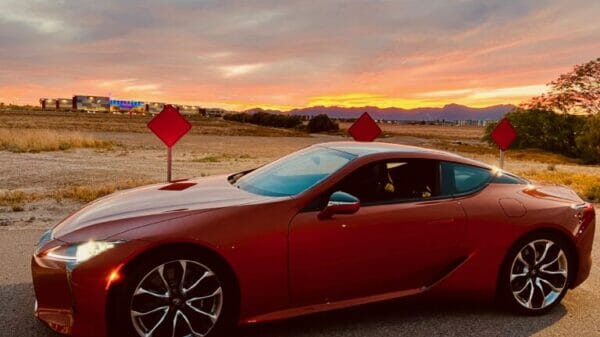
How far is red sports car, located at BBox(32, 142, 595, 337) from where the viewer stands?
3.71 metres

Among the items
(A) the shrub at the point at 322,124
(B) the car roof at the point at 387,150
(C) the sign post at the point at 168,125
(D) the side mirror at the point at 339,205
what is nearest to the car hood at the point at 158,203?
(D) the side mirror at the point at 339,205

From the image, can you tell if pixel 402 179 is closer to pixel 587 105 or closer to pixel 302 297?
pixel 302 297

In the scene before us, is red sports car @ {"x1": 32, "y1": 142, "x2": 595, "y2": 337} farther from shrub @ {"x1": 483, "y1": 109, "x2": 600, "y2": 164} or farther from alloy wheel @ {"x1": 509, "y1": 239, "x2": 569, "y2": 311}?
shrub @ {"x1": 483, "y1": 109, "x2": 600, "y2": 164}

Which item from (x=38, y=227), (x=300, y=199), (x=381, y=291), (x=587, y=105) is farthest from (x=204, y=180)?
(x=587, y=105)

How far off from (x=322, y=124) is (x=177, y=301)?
81.8 metres

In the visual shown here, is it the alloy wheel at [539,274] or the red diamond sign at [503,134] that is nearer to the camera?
the alloy wheel at [539,274]

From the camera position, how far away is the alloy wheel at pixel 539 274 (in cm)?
484

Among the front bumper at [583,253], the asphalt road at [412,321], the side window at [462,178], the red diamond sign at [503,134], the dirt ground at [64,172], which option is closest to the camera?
the asphalt road at [412,321]

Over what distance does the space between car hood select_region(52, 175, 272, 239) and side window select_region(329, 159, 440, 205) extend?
72cm

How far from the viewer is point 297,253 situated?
4.03 m

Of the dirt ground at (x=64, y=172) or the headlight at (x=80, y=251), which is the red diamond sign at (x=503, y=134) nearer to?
the dirt ground at (x=64, y=172)

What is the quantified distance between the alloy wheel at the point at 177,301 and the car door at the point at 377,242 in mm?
567

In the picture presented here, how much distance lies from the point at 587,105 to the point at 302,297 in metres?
37.1

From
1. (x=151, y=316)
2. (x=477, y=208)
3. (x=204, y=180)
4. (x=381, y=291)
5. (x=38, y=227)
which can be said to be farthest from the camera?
(x=38, y=227)
